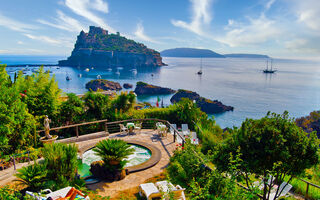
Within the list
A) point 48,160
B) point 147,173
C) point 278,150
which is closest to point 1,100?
point 48,160

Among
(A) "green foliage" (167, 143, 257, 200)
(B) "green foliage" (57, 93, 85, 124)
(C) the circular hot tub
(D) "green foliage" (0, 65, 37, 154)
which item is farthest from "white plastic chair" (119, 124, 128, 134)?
(A) "green foliage" (167, 143, 257, 200)

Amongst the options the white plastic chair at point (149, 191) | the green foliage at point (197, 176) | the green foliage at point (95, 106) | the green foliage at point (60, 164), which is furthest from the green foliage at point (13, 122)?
the green foliage at point (197, 176)

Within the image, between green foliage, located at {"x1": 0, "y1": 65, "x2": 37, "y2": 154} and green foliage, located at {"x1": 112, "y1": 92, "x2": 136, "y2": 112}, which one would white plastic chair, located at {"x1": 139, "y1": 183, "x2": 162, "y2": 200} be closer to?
green foliage, located at {"x1": 0, "y1": 65, "x2": 37, "y2": 154}

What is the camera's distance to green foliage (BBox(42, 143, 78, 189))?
245 inches

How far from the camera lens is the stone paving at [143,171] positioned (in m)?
7.03

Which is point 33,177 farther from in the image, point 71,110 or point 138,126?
point 138,126

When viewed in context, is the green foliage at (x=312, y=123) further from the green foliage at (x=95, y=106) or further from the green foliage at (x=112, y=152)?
the green foliage at (x=112, y=152)

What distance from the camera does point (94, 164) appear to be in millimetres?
7895

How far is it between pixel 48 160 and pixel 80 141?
15.8 ft

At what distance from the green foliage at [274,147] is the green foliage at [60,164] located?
499 centimetres

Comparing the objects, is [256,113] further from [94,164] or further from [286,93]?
[94,164]

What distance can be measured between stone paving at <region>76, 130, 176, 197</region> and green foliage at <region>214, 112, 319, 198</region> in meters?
3.87

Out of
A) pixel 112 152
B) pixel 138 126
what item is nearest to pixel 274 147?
pixel 112 152

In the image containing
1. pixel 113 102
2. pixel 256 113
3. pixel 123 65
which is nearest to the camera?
pixel 113 102
